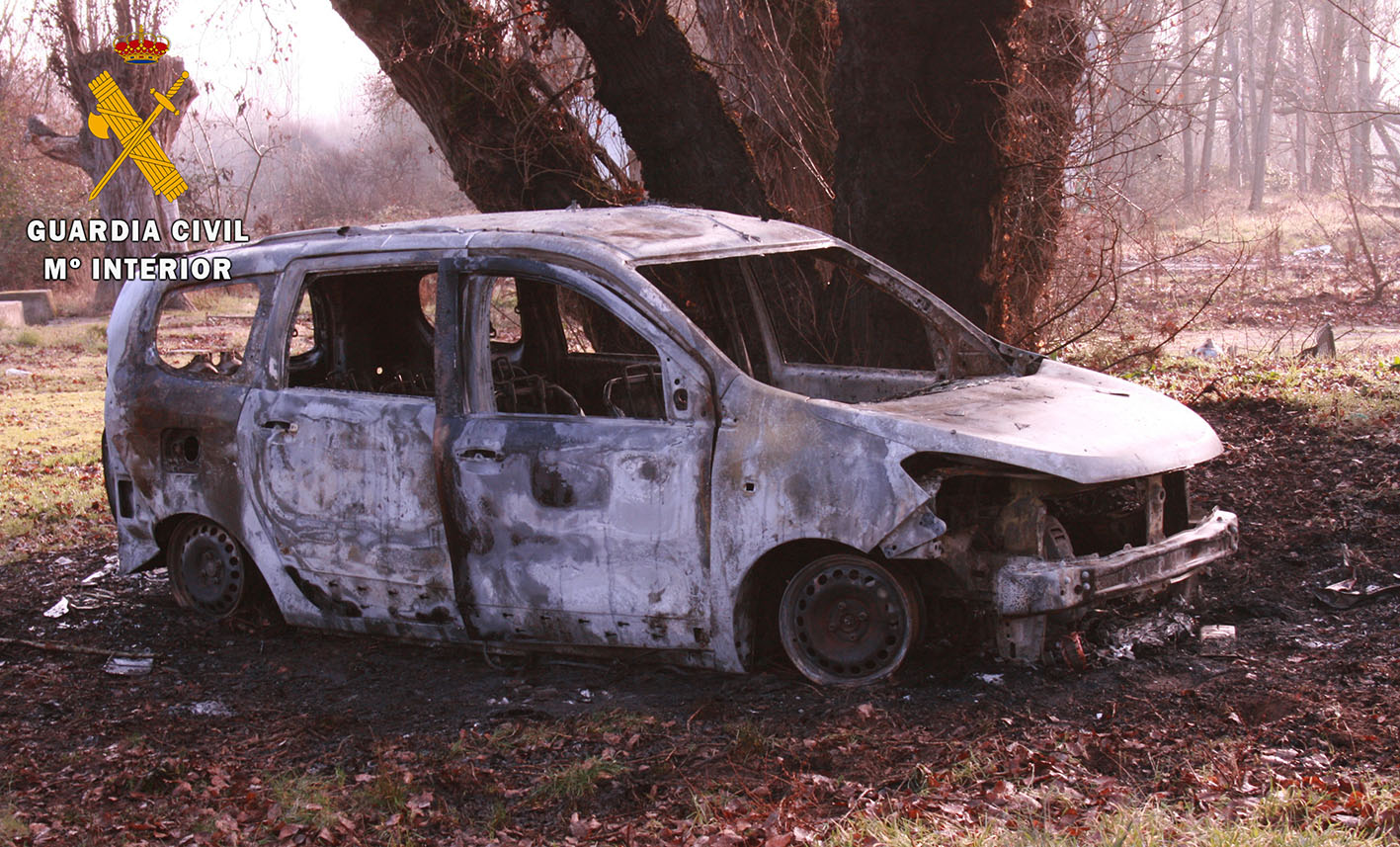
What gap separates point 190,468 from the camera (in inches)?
233

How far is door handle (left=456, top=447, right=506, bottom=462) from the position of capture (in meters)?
5.07

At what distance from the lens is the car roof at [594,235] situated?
5.20 metres

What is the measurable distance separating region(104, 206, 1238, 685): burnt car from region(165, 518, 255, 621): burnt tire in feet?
0.05

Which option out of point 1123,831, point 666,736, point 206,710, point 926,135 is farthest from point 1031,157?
point 206,710

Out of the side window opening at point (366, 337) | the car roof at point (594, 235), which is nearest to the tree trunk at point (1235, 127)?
the car roof at point (594, 235)

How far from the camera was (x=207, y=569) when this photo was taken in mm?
6098

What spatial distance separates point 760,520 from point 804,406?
0.46 m

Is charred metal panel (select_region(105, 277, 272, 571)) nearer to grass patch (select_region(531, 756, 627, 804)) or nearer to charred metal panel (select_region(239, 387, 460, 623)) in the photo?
charred metal panel (select_region(239, 387, 460, 623))

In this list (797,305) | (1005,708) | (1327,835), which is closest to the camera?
(1327,835)

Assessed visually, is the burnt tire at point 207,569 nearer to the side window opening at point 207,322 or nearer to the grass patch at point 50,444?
the grass patch at point 50,444

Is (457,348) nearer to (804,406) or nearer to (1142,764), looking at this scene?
(804,406)

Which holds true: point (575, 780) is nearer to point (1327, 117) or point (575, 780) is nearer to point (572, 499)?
point (572, 499)

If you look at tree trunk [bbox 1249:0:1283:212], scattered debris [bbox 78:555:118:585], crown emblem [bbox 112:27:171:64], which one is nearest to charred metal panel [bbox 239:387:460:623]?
scattered debris [bbox 78:555:118:585]

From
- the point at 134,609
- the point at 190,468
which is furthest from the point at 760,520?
the point at 134,609
